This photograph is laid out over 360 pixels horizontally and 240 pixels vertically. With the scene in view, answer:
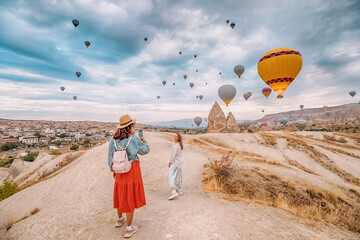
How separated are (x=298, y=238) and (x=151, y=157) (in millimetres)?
9794

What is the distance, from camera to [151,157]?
12.3 meters

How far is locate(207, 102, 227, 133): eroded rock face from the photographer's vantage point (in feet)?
A: 123

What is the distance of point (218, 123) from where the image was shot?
37.7m

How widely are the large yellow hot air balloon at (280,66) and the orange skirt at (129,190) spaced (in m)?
18.0

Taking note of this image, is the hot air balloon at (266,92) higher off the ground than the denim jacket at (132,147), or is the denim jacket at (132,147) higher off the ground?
the hot air balloon at (266,92)

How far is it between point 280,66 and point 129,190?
1845 centimetres

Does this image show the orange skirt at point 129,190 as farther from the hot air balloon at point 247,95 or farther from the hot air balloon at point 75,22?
the hot air balloon at point 247,95

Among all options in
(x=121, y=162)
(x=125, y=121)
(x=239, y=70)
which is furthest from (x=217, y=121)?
(x=121, y=162)

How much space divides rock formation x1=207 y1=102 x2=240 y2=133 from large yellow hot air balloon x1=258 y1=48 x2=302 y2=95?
2001 cm

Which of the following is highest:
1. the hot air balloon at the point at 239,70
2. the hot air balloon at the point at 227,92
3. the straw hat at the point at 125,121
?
the hot air balloon at the point at 239,70

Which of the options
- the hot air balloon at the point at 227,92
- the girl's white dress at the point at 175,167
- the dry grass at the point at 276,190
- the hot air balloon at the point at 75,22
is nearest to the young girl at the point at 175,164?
the girl's white dress at the point at 175,167

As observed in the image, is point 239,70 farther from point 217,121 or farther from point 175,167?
point 175,167

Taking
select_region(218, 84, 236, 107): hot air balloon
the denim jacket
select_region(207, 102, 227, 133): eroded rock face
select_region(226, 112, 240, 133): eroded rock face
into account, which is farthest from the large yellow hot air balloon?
select_region(226, 112, 240, 133): eroded rock face

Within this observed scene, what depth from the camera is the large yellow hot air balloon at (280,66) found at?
1591 centimetres
